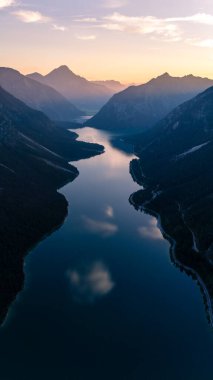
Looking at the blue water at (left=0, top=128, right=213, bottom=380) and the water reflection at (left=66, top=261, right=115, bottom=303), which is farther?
the water reflection at (left=66, top=261, right=115, bottom=303)

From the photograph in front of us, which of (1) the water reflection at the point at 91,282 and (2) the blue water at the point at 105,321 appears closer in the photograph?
(2) the blue water at the point at 105,321

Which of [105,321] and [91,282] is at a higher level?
[105,321]

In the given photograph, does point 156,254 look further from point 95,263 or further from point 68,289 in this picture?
point 68,289

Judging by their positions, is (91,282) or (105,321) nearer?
(105,321)

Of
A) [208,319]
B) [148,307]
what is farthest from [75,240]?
[208,319]
